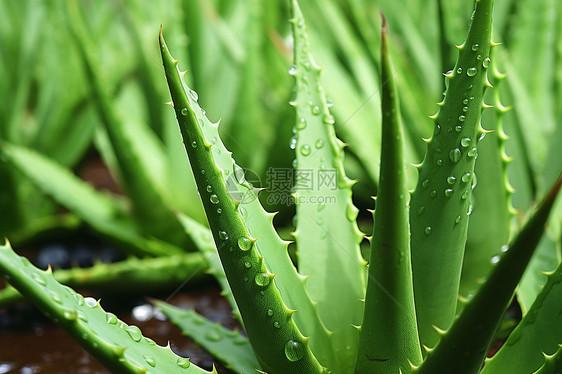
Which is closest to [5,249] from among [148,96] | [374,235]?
[374,235]

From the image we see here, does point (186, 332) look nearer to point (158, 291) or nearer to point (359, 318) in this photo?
point (359, 318)

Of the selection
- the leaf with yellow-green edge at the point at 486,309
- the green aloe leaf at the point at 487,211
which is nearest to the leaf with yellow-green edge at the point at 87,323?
the leaf with yellow-green edge at the point at 486,309

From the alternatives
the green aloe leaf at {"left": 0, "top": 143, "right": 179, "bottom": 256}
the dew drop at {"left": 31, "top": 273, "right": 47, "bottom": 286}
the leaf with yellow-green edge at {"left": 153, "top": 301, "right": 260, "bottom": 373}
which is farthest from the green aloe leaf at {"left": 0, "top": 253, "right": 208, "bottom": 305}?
the dew drop at {"left": 31, "top": 273, "right": 47, "bottom": 286}

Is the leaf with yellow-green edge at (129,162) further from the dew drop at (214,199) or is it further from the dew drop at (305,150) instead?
the dew drop at (214,199)

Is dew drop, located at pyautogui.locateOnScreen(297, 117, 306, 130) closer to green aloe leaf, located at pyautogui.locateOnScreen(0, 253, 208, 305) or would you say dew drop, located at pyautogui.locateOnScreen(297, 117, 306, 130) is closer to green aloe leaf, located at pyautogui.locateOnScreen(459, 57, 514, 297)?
green aloe leaf, located at pyautogui.locateOnScreen(459, 57, 514, 297)

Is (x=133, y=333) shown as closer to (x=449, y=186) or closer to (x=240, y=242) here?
(x=240, y=242)

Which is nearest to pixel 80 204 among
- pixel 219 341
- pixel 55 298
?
pixel 219 341
